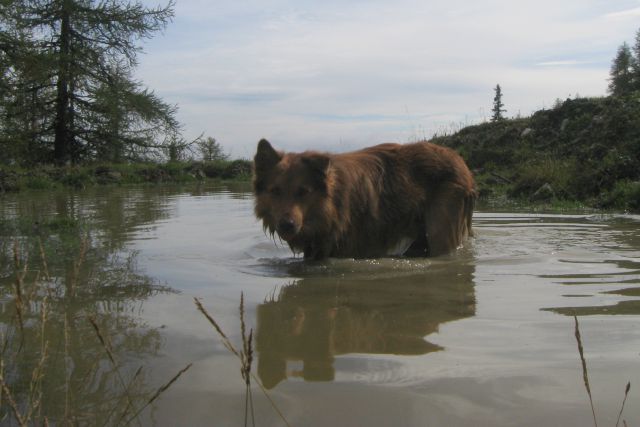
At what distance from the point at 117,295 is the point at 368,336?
1.96 m

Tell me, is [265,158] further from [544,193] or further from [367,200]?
[544,193]

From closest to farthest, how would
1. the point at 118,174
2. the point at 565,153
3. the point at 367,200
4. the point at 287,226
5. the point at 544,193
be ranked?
the point at 287,226
the point at 367,200
the point at 544,193
the point at 565,153
the point at 118,174

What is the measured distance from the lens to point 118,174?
21.2 metres

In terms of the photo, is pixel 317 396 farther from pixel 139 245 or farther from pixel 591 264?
pixel 139 245

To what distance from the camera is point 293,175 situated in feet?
19.5

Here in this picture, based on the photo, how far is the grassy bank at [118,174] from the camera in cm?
1698

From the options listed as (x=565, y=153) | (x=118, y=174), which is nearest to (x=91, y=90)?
(x=118, y=174)

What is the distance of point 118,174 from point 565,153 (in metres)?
15.0

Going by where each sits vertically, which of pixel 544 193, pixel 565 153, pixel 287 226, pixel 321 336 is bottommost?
pixel 321 336

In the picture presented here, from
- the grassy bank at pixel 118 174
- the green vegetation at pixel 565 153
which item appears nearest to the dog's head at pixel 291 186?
the green vegetation at pixel 565 153

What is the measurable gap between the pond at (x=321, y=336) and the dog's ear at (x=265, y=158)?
38.7 inches

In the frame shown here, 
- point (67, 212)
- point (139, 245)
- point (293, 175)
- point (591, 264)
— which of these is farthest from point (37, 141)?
point (591, 264)

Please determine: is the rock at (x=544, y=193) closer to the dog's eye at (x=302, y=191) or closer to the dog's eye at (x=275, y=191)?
the dog's eye at (x=302, y=191)

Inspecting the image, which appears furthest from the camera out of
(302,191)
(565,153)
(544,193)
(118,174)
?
(118,174)
